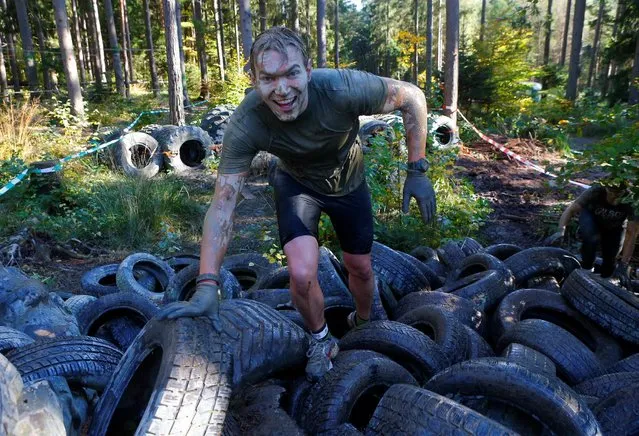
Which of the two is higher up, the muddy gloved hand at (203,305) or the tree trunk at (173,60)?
the tree trunk at (173,60)

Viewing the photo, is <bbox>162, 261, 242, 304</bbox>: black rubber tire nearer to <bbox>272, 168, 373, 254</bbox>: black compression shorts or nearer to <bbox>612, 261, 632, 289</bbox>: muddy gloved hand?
<bbox>272, 168, 373, 254</bbox>: black compression shorts

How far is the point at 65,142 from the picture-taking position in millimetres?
10625

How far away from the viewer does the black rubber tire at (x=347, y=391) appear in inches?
97.3

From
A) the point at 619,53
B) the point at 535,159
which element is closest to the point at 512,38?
the point at 619,53

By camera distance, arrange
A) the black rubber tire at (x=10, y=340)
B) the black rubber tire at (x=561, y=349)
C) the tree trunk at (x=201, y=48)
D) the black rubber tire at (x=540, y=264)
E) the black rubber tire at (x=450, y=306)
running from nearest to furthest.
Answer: the black rubber tire at (x=10, y=340) < the black rubber tire at (x=561, y=349) < the black rubber tire at (x=450, y=306) < the black rubber tire at (x=540, y=264) < the tree trunk at (x=201, y=48)

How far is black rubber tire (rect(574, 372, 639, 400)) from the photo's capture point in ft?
9.20

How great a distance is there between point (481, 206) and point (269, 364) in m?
6.00

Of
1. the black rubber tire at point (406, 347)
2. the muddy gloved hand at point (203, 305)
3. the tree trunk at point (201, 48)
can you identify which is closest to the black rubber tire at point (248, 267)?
the black rubber tire at point (406, 347)

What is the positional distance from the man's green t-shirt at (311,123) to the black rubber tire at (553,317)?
1.92m

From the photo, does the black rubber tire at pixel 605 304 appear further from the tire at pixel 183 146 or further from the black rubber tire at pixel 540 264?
the tire at pixel 183 146

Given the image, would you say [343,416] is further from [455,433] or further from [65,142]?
[65,142]

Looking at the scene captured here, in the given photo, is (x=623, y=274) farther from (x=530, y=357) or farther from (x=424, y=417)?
(x=424, y=417)

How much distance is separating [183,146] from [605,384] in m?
10.1

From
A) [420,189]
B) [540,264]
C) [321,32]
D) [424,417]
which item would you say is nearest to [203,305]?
[424,417]
